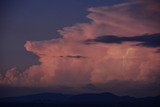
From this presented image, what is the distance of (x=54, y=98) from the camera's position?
41.0 metres

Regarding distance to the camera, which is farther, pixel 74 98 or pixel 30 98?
pixel 74 98

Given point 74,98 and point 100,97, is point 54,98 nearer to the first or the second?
point 74,98

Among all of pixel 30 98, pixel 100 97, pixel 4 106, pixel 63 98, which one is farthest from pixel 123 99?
pixel 4 106

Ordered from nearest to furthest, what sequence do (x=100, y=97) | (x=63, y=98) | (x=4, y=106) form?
1. (x=4, y=106)
2. (x=63, y=98)
3. (x=100, y=97)

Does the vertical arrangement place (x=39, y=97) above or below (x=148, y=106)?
above

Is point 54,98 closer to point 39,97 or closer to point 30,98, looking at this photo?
point 39,97

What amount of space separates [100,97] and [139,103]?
10.9 metres

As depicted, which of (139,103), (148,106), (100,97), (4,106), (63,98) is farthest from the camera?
(100,97)

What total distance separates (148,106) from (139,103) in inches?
162

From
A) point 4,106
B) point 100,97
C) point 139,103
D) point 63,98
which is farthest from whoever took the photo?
point 100,97

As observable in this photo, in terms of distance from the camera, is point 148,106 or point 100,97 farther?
point 100,97

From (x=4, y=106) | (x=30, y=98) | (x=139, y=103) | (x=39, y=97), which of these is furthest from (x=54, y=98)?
(x=4, y=106)

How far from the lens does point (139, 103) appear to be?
96.2 feet

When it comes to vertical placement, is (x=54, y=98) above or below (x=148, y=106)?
above
